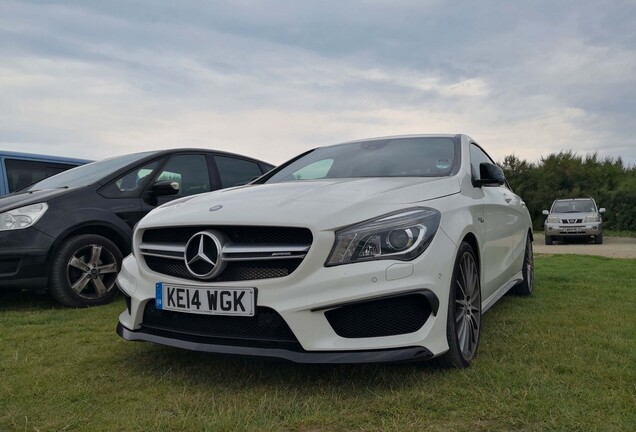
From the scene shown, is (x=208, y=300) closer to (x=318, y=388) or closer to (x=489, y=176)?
(x=318, y=388)

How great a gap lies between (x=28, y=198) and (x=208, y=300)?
286 centimetres

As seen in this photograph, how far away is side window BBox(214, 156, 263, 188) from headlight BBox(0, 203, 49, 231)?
1822 millimetres

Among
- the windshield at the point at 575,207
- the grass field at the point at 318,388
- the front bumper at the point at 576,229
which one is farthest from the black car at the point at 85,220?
the windshield at the point at 575,207

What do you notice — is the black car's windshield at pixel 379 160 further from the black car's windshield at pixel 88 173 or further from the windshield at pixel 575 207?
the windshield at pixel 575 207

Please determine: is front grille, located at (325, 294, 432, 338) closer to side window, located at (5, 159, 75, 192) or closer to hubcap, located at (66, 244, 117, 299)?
hubcap, located at (66, 244, 117, 299)

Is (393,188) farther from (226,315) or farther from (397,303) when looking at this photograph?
(226,315)

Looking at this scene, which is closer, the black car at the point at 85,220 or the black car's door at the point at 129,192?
the black car at the point at 85,220

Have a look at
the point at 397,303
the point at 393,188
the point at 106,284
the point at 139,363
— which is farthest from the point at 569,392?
the point at 106,284

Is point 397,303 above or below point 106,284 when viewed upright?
above

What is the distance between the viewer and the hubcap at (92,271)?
459 centimetres

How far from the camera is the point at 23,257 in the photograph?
14.1 ft

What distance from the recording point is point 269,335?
8.09ft

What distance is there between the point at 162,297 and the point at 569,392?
194cm

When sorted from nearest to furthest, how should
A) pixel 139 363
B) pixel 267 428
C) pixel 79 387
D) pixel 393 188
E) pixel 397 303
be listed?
pixel 267 428 → pixel 397 303 → pixel 79 387 → pixel 393 188 → pixel 139 363
